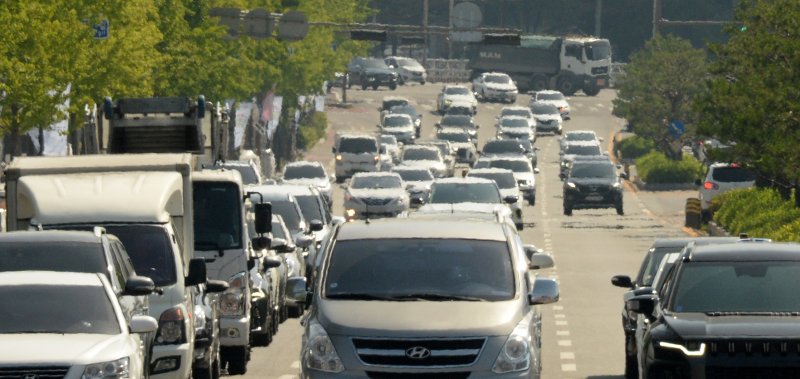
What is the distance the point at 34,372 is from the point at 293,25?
55.5 meters

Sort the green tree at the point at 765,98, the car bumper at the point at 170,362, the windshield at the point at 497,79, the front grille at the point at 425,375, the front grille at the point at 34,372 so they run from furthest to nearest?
the windshield at the point at 497,79
the green tree at the point at 765,98
the car bumper at the point at 170,362
the front grille at the point at 425,375
the front grille at the point at 34,372

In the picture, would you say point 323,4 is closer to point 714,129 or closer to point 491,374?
point 714,129

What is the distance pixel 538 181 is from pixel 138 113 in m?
51.7

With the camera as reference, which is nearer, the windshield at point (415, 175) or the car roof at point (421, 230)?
the car roof at point (421, 230)

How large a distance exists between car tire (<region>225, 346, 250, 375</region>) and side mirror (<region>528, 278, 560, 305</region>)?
7617 mm

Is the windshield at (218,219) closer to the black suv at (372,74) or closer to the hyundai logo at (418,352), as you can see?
the hyundai logo at (418,352)

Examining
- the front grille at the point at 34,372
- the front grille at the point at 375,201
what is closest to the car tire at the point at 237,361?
the front grille at the point at 34,372

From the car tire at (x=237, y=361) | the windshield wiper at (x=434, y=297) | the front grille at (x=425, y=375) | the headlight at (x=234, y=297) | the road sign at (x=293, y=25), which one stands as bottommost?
→ the road sign at (x=293, y=25)

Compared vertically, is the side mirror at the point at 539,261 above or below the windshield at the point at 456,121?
above

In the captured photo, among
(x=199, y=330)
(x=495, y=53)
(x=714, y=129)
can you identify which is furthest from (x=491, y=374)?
(x=495, y=53)

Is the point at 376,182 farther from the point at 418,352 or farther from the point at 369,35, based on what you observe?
the point at 418,352

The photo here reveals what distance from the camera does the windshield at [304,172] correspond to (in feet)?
200

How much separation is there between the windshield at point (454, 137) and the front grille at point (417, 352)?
76465 millimetres

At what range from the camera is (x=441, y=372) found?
15.7 m
